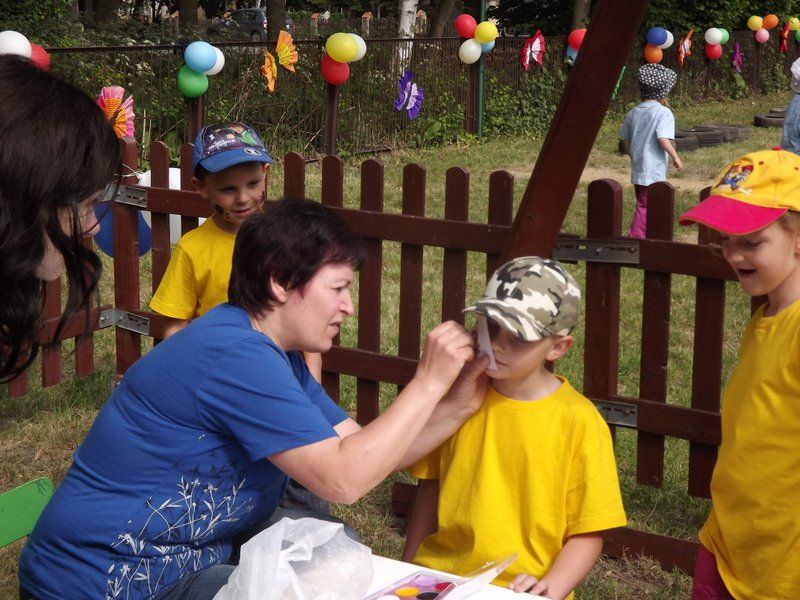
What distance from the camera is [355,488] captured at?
205 cm

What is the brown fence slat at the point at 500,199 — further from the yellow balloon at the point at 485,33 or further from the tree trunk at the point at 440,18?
the tree trunk at the point at 440,18

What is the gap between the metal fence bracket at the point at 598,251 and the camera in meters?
3.62

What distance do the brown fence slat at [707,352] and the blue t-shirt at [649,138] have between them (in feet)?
16.8

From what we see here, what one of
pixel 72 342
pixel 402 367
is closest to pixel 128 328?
pixel 72 342

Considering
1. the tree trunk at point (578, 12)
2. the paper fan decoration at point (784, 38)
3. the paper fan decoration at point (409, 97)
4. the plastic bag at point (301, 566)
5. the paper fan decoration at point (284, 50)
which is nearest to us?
the plastic bag at point (301, 566)

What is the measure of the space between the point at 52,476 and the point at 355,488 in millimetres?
2686

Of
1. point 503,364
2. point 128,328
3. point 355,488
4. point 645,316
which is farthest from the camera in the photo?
point 128,328

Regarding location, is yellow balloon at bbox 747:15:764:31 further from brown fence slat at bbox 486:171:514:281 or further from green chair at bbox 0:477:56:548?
green chair at bbox 0:477:56:548

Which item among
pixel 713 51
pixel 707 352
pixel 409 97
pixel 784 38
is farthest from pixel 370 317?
pixel 784 38

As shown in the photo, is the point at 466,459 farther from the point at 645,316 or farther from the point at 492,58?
the point at 492,58

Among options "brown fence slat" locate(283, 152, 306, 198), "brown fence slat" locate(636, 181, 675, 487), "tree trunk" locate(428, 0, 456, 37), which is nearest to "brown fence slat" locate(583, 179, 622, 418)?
"brown fence slat" locate(636, 181, 675, 487)

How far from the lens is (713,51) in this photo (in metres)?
21.2

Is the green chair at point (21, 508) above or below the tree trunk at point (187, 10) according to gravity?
below

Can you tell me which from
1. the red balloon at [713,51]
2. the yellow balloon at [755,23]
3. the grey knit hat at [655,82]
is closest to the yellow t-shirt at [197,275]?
the grey knit hat at [655,82]
